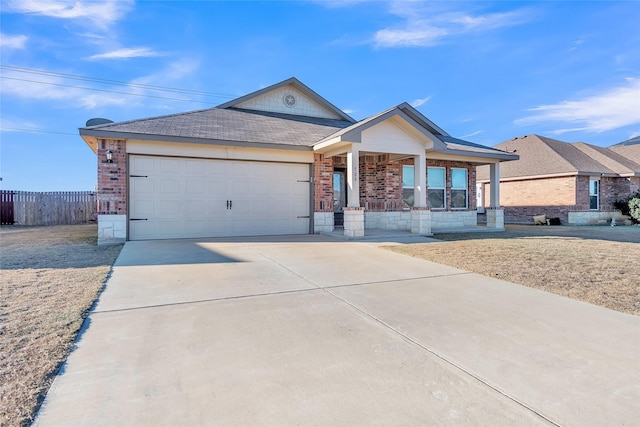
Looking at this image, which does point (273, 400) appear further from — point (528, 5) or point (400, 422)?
point (528, 5)

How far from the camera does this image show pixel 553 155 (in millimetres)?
19844

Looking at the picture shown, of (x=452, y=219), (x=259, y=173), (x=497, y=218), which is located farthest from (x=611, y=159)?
(x=259, y=173)

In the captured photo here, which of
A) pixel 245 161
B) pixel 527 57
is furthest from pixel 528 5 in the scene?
pixel 245 161

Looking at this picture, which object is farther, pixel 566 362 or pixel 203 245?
pixel 203 245

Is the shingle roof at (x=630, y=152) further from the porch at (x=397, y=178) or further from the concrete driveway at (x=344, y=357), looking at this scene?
the concrete driveway at (x=344, y=357)

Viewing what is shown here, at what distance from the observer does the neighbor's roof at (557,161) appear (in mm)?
18859

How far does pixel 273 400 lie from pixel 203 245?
730 cm

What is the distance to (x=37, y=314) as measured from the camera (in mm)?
3578

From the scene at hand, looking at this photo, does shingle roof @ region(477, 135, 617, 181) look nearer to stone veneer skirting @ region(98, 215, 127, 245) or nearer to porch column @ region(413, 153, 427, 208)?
porch column @ region(413, 153, 427, 208)

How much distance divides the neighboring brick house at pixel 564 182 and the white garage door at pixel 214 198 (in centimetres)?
1464

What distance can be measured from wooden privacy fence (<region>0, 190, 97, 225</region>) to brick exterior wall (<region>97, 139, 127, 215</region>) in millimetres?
10202

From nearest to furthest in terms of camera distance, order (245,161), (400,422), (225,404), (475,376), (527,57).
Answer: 1. (400,422)
2. (225,404)
3. (475,376)
4. (245,161)
5. (527,57)

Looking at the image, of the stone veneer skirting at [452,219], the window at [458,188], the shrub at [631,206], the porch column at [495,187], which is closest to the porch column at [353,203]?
the stone veneer skirting at [452,219]

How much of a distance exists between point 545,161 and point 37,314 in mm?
23503
